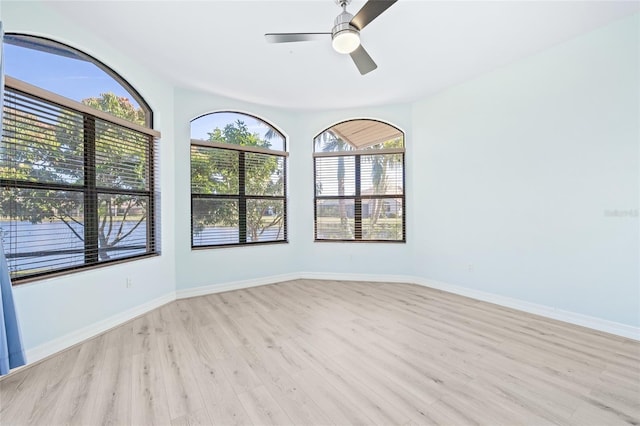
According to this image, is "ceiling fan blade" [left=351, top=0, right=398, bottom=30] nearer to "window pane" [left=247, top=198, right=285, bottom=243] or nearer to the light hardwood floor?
the light hardwood floor

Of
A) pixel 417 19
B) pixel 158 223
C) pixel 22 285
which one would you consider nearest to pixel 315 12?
pixel 417 19

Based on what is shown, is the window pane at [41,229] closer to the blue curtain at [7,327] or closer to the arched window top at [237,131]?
the blue curtain at [7,327]

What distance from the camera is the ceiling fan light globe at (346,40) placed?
2.26 metres

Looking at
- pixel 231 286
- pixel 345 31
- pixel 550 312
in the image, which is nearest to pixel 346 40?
pixel 345 31

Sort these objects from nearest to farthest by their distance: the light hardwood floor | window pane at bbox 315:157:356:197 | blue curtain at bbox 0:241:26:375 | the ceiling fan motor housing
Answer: the light hardwood floor, blue curtain at bbox 0:241:26:375, the ceiling fan motor housing, window pane at bbox 315:157:356:197

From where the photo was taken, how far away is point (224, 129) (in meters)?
4.49

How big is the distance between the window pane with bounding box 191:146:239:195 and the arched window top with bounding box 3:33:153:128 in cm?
85

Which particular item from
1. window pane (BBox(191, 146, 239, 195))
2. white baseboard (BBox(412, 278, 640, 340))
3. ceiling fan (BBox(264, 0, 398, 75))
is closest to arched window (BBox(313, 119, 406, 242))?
white baseboard (BBox(412, 278, 640, 340))

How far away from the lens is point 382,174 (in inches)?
194

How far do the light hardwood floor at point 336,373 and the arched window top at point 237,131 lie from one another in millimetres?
2594

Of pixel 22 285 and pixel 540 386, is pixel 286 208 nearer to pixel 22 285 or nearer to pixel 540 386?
pixel 22 285

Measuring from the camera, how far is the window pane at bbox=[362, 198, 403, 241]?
488cm

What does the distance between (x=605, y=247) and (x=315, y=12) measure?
3.58m

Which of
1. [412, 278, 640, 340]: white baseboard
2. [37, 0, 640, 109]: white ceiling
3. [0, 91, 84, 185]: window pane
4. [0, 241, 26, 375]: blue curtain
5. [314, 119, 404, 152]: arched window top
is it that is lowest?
[412, 278, 640, 340]: white baseboard
